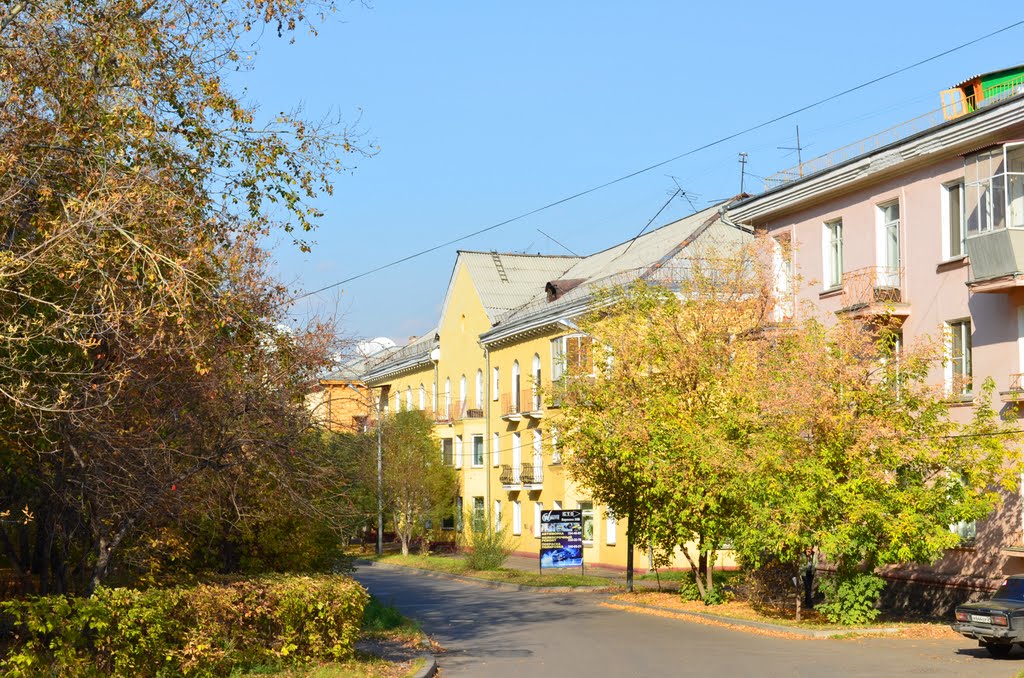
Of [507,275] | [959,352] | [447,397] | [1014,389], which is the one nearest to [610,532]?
[507,275]

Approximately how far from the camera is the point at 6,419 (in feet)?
40.5

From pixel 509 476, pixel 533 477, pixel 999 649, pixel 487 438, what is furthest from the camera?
pixel 487 438

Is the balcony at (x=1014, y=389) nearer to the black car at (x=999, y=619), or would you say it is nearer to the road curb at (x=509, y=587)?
the black car at (x=999, y=619)

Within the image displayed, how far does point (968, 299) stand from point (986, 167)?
9.92 ft

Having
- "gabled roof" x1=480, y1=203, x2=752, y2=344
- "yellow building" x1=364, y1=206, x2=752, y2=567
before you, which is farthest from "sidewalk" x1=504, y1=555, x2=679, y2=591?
"gabled roof" x1=480, y1=203, x2=752, y2=344

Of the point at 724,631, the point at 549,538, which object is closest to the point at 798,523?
the point at 724,631

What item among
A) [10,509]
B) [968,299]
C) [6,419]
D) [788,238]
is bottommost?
[10,509]

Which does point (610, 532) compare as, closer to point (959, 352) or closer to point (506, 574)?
point (506, 574)

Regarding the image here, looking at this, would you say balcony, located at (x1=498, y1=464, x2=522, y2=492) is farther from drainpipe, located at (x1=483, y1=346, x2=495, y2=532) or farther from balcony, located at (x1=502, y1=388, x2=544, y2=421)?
drainpipe, located at (x1=483, y1=346, x2=495, y2=532)

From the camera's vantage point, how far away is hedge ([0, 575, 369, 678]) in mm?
12291

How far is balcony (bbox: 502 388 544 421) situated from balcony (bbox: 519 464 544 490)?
2109 millimetres

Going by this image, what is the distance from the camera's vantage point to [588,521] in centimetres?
4678

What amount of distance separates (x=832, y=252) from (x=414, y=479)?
28.5 m

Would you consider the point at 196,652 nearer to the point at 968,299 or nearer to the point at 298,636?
the point at 298,636
